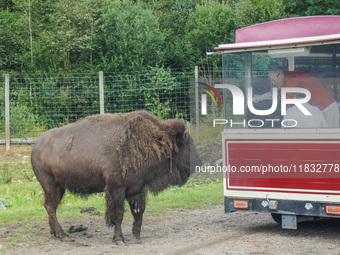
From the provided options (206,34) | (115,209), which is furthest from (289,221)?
(206,34)

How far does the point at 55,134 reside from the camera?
9.21 meters

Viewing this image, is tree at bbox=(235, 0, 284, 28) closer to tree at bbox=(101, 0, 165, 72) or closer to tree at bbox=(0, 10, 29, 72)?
tree at bbox=(101, 0, 165, 72)

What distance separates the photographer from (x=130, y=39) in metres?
25.6

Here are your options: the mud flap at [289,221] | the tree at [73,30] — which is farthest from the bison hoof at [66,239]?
the tree at [73,30]

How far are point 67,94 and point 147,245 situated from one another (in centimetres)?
1222

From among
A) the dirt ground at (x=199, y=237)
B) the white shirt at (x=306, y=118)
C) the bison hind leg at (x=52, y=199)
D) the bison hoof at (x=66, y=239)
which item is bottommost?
the dirt ground at (x=199, y=237)

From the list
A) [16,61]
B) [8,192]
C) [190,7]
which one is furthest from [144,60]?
[8,192]

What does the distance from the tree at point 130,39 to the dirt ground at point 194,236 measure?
15.1 m

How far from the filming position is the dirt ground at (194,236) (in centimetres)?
809

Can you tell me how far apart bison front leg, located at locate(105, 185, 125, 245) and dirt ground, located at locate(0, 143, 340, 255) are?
0.19 meters

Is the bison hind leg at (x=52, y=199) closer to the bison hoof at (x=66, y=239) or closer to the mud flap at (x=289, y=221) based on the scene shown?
the bison hoof at (x=66, y=239)

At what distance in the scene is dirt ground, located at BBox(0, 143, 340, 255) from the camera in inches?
318

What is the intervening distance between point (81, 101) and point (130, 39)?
6.48 m

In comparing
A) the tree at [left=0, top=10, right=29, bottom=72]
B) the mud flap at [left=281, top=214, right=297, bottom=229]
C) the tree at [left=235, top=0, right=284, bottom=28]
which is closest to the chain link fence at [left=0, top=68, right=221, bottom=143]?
the tree at [left=0, top=10, right=29, bottom=72]
